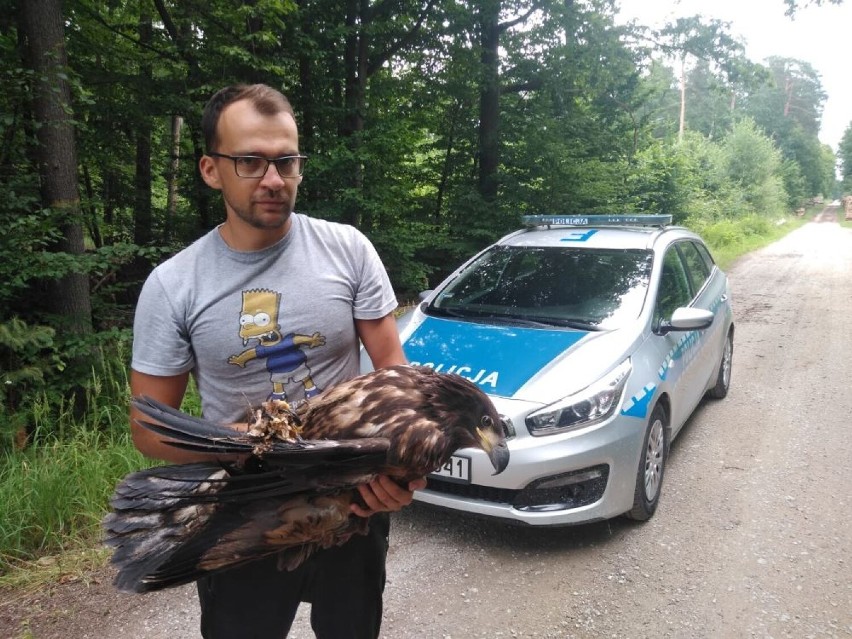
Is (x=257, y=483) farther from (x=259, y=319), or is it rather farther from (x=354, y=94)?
(x=354, y=94)

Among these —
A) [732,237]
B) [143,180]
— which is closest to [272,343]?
[143,180]

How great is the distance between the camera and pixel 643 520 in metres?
3.67

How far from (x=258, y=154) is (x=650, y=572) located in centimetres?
301

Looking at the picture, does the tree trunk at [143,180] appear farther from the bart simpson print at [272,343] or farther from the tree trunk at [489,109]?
the bart simpson print at [272,343]

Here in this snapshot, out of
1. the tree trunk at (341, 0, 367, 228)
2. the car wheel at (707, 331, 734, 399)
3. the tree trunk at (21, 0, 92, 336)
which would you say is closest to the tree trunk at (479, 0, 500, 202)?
the tree trunk at (341, 0, 367, 228)

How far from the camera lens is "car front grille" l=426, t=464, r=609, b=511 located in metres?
3.23

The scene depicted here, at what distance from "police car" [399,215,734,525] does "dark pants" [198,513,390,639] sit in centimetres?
150

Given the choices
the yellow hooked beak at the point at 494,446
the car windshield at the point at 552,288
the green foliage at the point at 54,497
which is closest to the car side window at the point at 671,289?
the car windshield at the point at 552,288

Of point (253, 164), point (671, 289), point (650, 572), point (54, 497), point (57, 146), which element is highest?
point (57, 146)

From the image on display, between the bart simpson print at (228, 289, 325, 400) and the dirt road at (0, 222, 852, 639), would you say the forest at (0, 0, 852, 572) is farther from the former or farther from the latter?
the bart simpson print at (228, 289, 325, 400)

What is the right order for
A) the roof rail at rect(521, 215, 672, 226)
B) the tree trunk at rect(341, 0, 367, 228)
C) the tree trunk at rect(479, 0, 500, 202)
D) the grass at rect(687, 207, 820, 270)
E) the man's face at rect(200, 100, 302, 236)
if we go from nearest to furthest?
the man's face at rect(200, 100, 302, 236)
the roof rail at rect(521, 215, 672, 226)
the tree trunk at rect(341, 0, 367, 228)
the tree trunk at rect(479, 0, 500, 202)
the grass at rect(687, 207, 820, 270)

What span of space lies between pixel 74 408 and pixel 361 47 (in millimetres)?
6938

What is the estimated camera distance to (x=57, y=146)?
536 centimetres

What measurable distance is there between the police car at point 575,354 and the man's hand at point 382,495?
1857 mm
